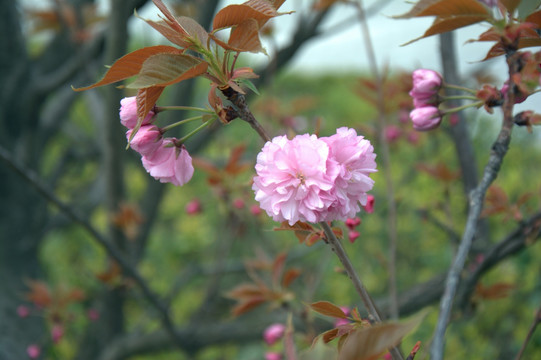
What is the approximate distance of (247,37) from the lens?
453 mm

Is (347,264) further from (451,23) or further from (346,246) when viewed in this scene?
(346,246)

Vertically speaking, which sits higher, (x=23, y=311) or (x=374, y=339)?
(x=374, y=339)

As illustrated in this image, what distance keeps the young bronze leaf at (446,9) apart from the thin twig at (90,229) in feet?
2.43

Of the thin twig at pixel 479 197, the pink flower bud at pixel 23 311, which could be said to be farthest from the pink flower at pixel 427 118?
the pink flower bud at pixel 23 311

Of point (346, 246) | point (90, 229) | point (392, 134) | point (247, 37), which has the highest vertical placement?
point (247, 37)

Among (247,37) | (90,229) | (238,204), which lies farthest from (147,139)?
(238,204)

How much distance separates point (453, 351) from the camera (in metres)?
1.65

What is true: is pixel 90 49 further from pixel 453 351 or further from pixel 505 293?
pixel 453 351

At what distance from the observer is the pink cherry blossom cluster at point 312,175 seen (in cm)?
47

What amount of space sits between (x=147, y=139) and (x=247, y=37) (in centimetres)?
15

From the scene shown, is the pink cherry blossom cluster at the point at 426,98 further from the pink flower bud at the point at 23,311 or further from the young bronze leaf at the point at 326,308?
the pink flower bud at the point at 23,311

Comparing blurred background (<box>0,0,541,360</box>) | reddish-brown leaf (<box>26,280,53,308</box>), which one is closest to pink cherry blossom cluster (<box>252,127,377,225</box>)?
blurred background (<box>0,0,541,360</box>)

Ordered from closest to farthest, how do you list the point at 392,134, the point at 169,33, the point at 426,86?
1. the point at 169,33
2. the point at 426,86
3. the point at 392,134

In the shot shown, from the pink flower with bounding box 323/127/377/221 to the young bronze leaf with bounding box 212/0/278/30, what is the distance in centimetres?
13
